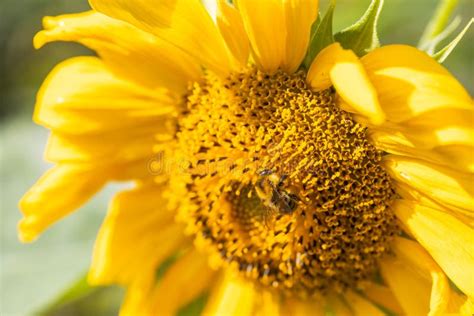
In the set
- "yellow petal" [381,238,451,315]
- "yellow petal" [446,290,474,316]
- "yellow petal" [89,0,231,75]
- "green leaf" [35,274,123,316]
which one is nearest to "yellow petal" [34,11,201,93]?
"yellow petal" [89,0,231,75]

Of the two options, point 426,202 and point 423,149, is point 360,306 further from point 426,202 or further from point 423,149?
point 423,149

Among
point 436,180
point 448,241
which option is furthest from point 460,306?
point 436,180

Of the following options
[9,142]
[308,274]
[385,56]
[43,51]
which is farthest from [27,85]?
[385,56]

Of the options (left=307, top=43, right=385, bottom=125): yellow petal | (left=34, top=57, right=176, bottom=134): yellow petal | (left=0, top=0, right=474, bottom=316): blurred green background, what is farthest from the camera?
(left=0, top=0, right=474, bottom=316): blurred green background

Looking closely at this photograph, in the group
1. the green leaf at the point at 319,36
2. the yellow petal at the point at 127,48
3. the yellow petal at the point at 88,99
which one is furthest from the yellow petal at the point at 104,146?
the green leaf at the point at 319,36

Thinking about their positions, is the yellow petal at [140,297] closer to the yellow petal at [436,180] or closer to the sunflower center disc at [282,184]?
the sunflower center disc at [282,184]

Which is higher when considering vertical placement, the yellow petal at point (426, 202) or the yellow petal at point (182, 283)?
the yellow petal at point (426, 202)

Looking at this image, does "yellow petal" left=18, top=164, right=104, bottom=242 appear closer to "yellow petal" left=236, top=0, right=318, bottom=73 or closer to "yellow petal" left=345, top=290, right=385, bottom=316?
"yellow petal" left=236, top=0, right=318, bottom=73
